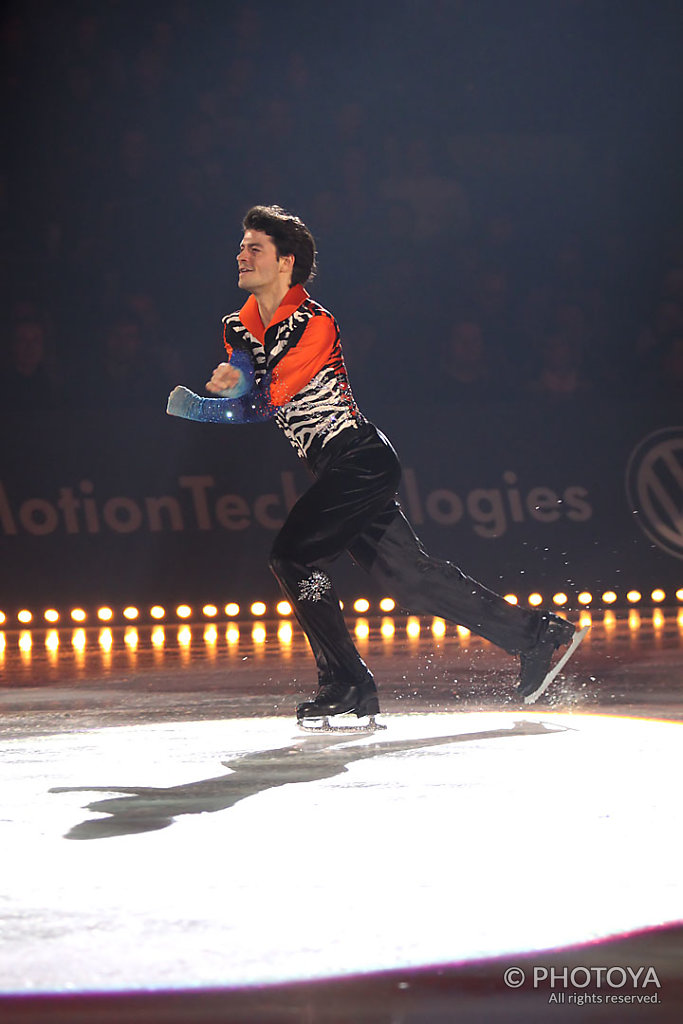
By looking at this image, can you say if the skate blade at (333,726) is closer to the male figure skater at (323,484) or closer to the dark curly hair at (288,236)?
the male figure skater at (323,484)

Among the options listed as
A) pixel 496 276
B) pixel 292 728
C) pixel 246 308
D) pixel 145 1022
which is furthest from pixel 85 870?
pixel 496 276

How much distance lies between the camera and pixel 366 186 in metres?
8.73

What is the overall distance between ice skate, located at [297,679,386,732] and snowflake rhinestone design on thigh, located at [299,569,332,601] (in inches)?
9.3

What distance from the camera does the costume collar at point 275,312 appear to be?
3434mm

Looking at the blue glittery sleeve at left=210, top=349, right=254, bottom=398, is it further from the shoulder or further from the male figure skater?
the shoulder

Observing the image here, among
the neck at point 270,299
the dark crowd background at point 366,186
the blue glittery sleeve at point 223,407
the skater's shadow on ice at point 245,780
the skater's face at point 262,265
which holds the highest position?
the dark crowd background at point 366,186

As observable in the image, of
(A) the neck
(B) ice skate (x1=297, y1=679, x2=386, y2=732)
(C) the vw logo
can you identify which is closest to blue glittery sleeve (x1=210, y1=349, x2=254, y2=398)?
(A) the neck

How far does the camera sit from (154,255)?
8.53m

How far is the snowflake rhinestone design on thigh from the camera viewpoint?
131 inches

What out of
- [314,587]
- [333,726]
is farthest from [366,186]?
[333,726]

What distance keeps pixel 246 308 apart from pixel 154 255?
17.1 ft

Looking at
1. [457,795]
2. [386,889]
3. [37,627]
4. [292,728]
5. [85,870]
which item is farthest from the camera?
[37,627]

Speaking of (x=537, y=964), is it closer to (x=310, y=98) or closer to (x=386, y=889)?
(x=386, y=889)

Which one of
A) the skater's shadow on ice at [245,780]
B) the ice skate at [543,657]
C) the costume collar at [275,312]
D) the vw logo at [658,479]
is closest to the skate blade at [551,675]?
the ice skate at [543,657]
